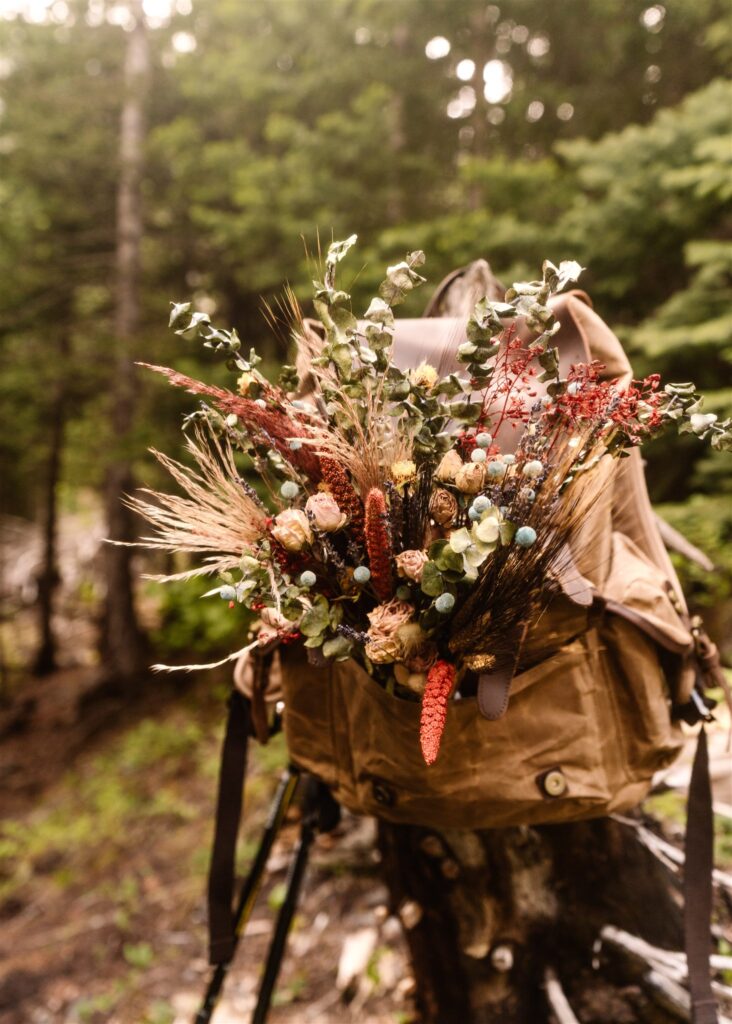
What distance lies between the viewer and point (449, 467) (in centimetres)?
109

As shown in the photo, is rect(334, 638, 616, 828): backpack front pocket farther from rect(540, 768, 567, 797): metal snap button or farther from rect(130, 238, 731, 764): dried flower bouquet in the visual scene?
rect(130, 238, 731, 764): dried flower bouquet

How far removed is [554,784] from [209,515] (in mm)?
841

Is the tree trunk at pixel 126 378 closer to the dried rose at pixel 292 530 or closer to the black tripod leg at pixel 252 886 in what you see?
the black tripod leg at pixel 252 886

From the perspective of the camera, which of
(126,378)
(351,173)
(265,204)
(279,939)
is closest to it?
(279,939)

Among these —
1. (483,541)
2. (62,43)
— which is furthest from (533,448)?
(62,43)

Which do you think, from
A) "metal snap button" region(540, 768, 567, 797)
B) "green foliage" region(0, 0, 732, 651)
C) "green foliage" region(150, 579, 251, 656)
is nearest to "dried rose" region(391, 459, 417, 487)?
"metal snap button" region(540, 768, 567, 797)

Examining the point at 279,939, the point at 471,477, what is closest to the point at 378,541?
the point at 471,477

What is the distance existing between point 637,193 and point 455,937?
4.66 m

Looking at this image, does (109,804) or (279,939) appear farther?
(109,804)

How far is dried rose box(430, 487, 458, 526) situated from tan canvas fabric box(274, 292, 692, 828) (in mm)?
256

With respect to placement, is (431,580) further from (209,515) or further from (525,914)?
(525,914)

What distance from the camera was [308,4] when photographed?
22.8 ft

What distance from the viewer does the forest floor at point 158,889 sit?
284 centimetres

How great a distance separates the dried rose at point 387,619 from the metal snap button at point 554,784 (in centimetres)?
49
